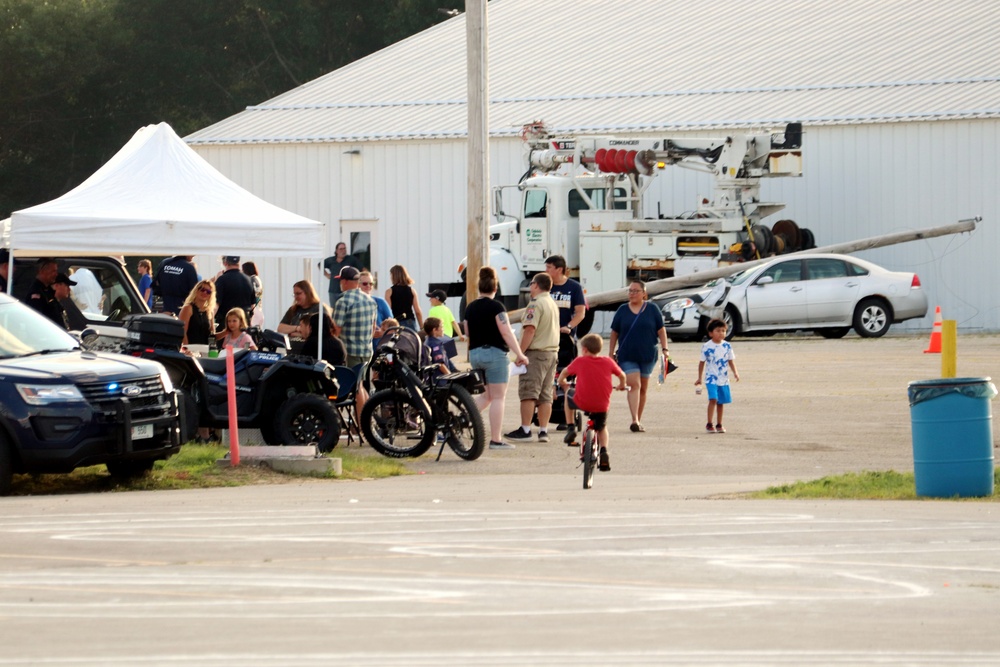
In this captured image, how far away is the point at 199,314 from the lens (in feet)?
55.1

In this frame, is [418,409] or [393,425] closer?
[418,409]

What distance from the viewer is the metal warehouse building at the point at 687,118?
3409 cm

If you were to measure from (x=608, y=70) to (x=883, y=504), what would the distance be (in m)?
31.1

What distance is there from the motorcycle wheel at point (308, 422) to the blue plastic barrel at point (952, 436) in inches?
211

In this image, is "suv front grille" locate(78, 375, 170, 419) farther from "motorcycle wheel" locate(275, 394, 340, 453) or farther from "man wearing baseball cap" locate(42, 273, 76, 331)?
"man wearing baseball cap" locate(42, 273, 76, 331)

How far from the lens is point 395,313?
1916 centimetres

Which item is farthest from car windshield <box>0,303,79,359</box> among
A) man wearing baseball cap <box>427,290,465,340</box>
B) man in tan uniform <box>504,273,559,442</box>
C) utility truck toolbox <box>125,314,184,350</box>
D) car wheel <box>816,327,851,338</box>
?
car wheel <box>816,327,851,338</box>

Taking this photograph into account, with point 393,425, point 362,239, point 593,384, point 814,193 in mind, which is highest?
point 814,193

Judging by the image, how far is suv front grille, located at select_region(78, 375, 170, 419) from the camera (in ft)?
42.2

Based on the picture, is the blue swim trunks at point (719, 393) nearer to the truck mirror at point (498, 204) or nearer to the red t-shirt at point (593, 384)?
the red t-shirt at point (593, 384)

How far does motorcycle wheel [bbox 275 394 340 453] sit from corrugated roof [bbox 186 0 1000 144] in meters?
22.2

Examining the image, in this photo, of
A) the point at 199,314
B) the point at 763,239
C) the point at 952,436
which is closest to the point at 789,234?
the point at 763,239

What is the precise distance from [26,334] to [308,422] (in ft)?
8.82

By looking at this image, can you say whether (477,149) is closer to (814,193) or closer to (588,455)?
(588,455)
